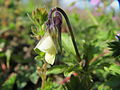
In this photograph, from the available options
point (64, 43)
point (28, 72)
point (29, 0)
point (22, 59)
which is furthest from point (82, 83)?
point (29, 0)

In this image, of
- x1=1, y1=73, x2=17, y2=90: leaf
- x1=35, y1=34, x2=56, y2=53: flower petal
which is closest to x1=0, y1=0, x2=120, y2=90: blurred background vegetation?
x1=1, y1=73, x2=17, y2=90: leaf

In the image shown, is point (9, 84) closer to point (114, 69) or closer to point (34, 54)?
point (34, 54)

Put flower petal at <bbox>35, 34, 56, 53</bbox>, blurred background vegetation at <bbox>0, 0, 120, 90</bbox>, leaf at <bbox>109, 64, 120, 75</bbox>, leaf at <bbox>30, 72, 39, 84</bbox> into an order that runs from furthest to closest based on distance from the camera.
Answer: leaf at <bbox>30, 72, 39, 84</bbox>, blurred background vegetation at <bbox>0, 0, 120, 90</bbox>, leaf at <bbox>109, 64, 120, 75</bbox>, flower petal at <bbox>35, 34, 56, 53</bbox>

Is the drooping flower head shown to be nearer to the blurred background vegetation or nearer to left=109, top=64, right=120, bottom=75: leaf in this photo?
the blurred background vegetation

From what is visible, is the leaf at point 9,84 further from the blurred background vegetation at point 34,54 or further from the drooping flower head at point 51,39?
the drooping flower head at point 51,39

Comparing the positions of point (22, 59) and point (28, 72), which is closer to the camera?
point (28, 72)

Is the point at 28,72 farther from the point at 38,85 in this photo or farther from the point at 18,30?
the point at 18,30

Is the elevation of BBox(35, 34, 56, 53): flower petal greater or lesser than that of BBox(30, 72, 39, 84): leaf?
greater

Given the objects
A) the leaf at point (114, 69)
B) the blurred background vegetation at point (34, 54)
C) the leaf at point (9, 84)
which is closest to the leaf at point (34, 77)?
the blurred background vegetation at point (34, 54)
